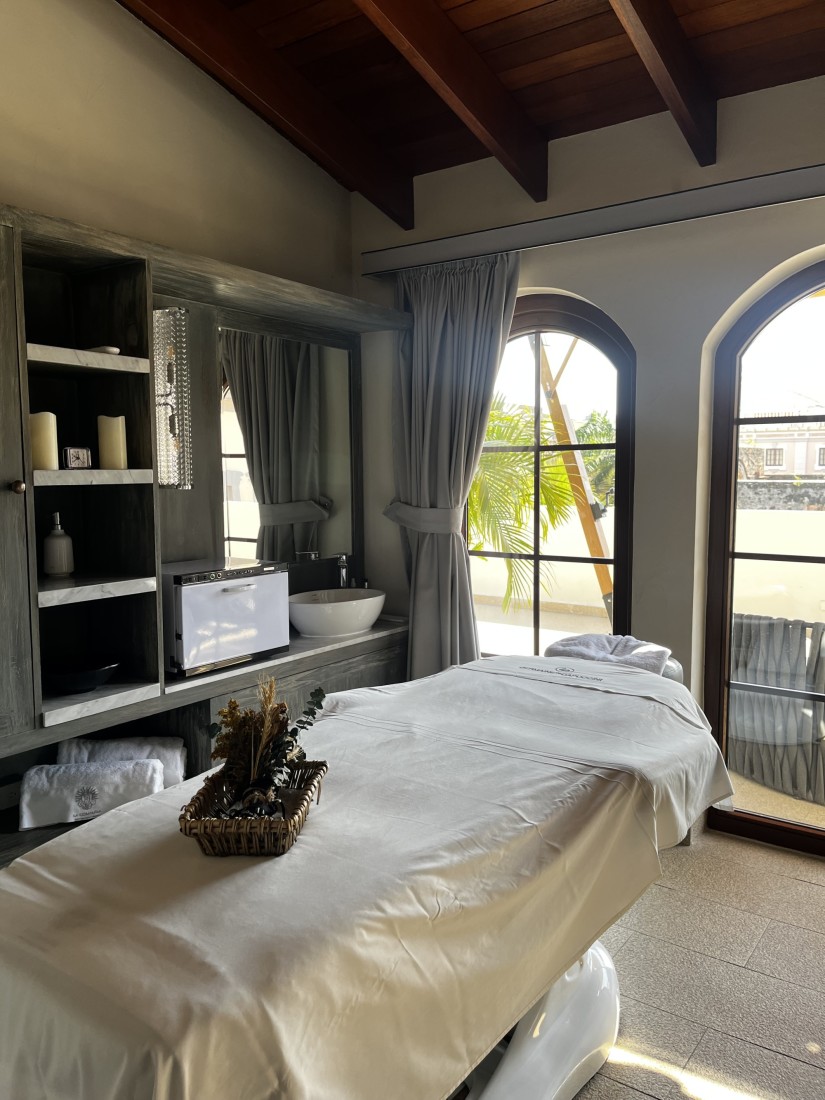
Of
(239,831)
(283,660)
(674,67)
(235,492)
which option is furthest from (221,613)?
(674,67)

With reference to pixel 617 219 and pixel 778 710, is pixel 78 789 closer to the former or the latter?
pixel 778 710

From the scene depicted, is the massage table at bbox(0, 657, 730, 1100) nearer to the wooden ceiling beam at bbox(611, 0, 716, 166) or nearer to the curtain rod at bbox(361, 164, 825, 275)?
the curtain rod at bbox(361, 164, 825, 275)

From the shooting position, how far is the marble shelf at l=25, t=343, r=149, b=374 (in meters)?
2.29

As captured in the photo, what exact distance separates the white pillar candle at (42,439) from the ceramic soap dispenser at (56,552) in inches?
8.8

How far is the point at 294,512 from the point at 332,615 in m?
0.55

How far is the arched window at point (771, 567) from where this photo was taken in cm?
305

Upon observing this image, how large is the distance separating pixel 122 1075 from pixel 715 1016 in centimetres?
172

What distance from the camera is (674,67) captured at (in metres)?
2.63

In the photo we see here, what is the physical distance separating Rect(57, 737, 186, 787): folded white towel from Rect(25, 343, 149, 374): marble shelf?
1193 millimetres

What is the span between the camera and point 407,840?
1483 millimetres

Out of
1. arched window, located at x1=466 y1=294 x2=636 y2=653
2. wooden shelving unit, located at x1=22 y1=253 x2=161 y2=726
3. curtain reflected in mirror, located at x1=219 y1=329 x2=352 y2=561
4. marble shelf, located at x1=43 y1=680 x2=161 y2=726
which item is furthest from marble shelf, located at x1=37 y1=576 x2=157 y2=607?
arched window, located at x1=466 y1=294 x2=636 y2=653

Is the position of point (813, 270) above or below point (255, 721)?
above

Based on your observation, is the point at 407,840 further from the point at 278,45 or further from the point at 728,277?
the point at 278,45

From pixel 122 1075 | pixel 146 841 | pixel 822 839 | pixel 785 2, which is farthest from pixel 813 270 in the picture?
pixel 122 1075
